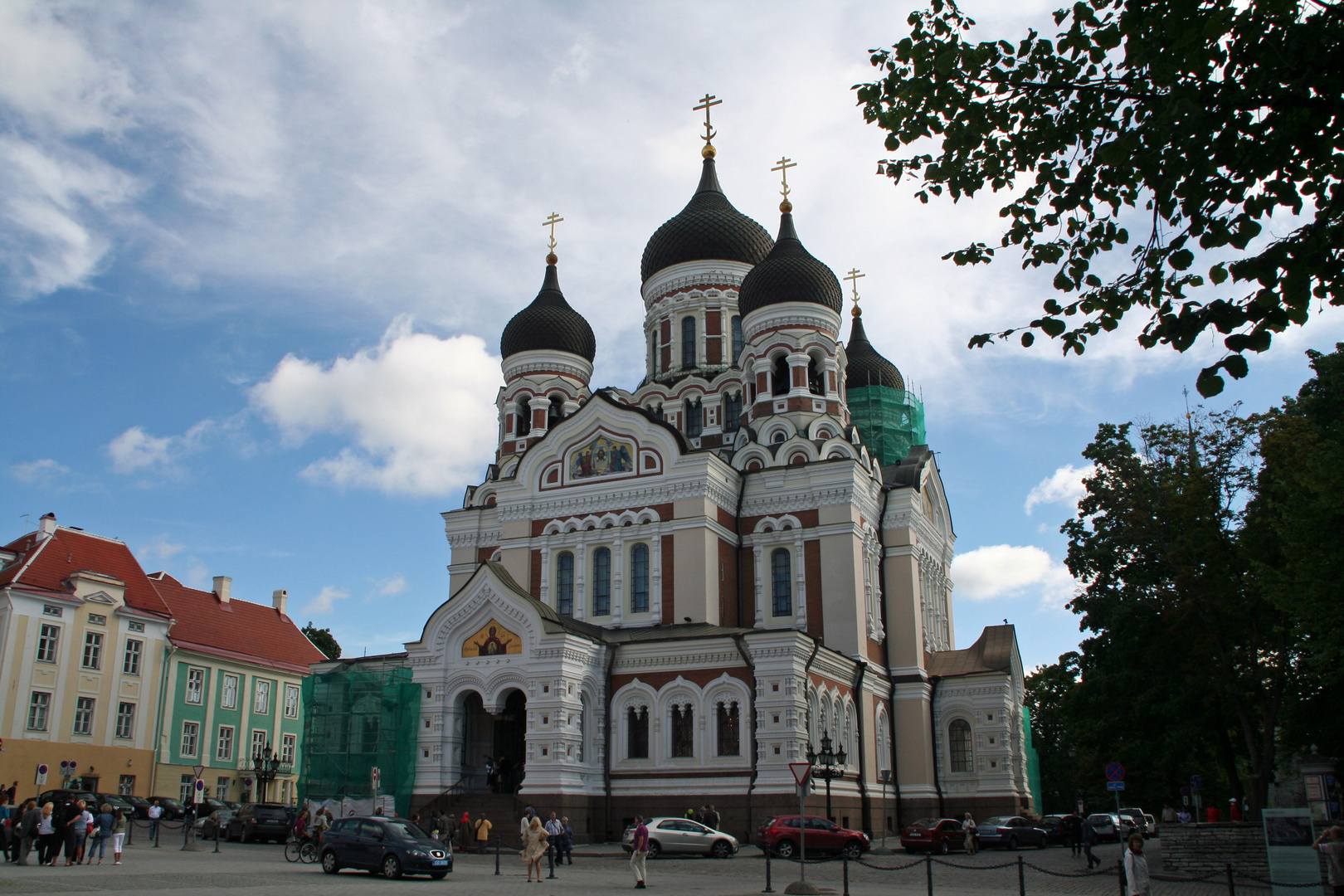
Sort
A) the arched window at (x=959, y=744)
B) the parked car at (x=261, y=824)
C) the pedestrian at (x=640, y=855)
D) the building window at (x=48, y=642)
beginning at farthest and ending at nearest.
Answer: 1. the building window at (x=48, y=642)
2. the arched window at (x=959, y=744)
3. the parked car at (x=261, y=824)
4. the pedestrian at (x=640, y=855)

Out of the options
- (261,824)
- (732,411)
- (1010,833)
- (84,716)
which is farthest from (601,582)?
(84,716)

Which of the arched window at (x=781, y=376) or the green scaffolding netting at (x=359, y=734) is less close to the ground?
the arched window at (x=781, y=376)

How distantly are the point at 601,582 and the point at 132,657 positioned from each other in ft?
59.0

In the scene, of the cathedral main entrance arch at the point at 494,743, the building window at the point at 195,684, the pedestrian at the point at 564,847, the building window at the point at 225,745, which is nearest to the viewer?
the pedestrian at the point at 564,847

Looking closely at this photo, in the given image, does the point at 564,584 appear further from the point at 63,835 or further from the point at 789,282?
the point at 63,835

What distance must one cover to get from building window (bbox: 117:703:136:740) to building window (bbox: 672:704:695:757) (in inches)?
826

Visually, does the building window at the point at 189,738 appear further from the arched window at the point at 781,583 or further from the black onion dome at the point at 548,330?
the arched window at the point at 781,583

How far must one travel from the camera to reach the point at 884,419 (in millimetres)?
41938

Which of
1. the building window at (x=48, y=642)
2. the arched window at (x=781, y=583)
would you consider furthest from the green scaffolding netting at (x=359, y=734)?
the building window at (x=48, y=642)

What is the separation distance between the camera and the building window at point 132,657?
37.6 metres

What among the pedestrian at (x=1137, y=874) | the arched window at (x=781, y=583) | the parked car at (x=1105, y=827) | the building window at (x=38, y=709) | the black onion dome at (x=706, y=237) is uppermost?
the black onion dome at (x=706, y=237)

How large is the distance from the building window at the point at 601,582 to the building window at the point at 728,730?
5667 millimetres

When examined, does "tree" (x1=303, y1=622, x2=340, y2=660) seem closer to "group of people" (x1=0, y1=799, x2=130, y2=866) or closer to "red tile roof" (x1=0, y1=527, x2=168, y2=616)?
"red tile roof" (x1=0, y1=527, x2=168, y2=616)

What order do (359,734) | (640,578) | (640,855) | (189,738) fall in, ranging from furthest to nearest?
(189,738) → (640,578) → (359,734) → (640,855)
